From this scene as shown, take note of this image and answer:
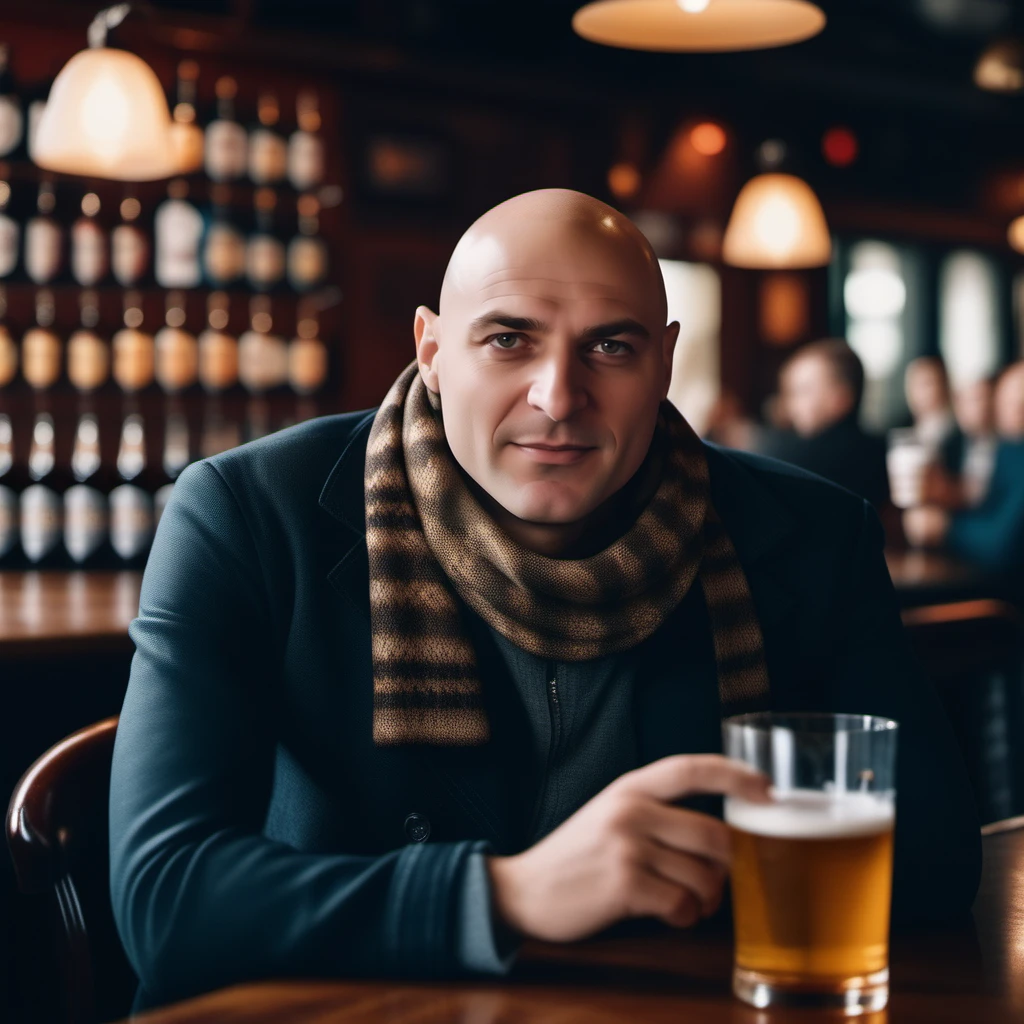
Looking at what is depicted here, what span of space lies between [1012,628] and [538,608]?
1.15 metres

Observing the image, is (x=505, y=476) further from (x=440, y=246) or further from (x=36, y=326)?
(x=440, y=246)

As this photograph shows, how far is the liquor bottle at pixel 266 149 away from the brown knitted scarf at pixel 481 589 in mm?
3996

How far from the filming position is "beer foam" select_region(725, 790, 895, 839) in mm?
783

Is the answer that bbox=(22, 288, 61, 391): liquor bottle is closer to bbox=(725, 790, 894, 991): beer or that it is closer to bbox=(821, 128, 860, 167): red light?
bbox=(821, 128, 860, 167): red light

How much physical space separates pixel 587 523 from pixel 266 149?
4.09 metres

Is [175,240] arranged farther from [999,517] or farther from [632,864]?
[632,864]

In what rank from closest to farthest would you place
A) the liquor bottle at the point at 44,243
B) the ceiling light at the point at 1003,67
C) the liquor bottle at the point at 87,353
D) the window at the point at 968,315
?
the ceiling light at the point at 1003,67 → the liquor bottle at the point at 44,243 → the liquor bottle at the point at 87,353 → the window at the point at 968,315

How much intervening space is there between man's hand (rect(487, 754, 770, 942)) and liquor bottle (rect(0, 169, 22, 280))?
4.32 metres

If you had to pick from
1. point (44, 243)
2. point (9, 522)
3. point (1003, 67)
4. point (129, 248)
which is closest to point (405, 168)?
point (129, 248)

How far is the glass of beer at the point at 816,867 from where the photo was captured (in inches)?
30.8

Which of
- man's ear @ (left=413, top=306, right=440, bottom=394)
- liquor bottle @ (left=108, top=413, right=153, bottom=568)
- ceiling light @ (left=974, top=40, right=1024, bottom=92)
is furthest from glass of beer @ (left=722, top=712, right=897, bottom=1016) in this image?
ceiling light @ (left=974, top=40, right=1024, bottom=92)

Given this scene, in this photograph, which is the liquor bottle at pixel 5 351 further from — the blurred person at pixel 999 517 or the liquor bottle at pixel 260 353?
the blurred person at pixel 999 517

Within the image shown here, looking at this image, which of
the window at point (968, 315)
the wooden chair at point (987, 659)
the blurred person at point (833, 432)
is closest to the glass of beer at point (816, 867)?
the wooden chair at point (987, 659)

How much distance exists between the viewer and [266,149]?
5.11 metres
